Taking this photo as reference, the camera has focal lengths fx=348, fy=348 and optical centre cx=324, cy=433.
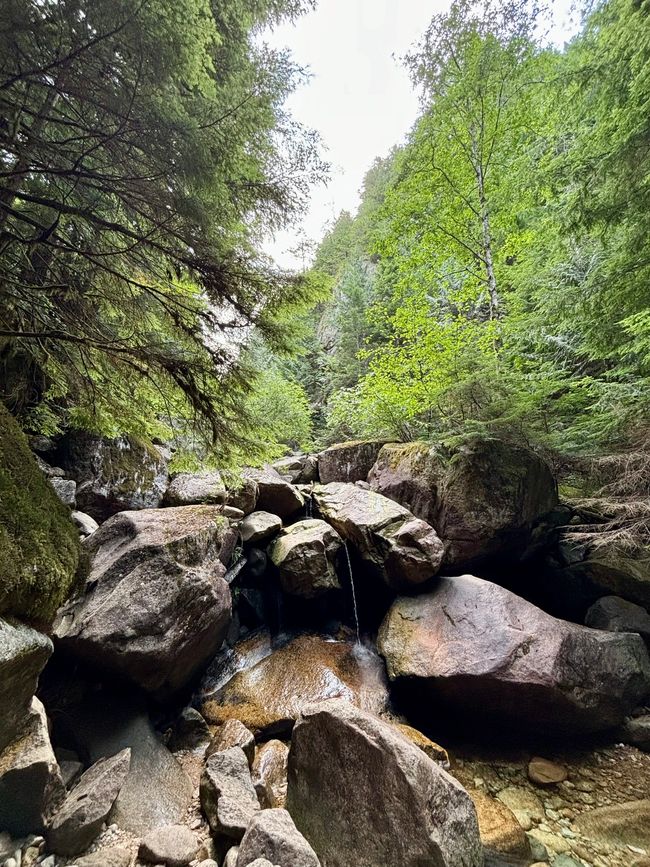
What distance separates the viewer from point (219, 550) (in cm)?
588

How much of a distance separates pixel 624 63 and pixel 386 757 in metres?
7.51

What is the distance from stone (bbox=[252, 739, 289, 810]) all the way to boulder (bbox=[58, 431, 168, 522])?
4.01 metres

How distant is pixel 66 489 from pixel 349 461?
6.69 m

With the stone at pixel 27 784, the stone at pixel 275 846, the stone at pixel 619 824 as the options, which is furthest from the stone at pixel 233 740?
the stone at pixel 619 824

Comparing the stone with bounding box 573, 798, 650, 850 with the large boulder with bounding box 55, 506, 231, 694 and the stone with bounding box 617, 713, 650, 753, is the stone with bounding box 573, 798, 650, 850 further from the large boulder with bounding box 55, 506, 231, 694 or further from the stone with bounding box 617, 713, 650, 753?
the large boulder with bounding box 55, 506, 231, 694

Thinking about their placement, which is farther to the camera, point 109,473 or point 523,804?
point 109,473

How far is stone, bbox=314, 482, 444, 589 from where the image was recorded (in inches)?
239

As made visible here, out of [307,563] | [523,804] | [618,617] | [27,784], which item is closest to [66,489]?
[27,784]

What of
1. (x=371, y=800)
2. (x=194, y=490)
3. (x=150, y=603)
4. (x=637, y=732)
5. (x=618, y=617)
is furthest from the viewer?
(x=194, y=490)

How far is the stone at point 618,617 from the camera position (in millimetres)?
5531

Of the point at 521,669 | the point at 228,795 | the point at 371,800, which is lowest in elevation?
the point at 521,669

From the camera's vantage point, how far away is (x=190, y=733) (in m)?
4.44

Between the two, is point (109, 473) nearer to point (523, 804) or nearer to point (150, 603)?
point (150, 603)

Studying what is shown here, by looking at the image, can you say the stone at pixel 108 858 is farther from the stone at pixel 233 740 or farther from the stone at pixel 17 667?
the stone at pixel 233 740
